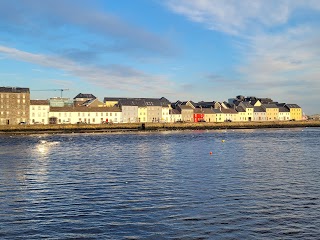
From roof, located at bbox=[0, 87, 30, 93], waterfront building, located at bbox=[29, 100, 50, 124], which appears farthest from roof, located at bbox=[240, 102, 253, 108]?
roof, located at bbox=[0, 87, 30, 93]

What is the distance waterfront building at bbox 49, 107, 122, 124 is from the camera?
137875 millimetres

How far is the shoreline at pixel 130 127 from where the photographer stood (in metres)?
110

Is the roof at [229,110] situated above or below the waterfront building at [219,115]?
above

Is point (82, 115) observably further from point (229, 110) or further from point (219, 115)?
point (229, 110)

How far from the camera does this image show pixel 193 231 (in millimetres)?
13992

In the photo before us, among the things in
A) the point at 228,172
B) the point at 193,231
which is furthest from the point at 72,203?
the point at 228,172

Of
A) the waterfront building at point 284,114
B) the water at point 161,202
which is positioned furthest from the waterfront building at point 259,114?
the water at point 161,202

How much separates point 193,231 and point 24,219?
688cm

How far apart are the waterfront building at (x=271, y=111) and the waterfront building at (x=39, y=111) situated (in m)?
107

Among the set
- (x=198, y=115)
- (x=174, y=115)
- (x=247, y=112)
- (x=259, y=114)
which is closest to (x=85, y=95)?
(x=174, y=115)

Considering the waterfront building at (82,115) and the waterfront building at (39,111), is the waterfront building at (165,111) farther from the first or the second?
the waterfront building at (39,111)

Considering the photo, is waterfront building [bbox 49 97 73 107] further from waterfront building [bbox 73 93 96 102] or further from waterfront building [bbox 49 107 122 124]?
waterfront building [bbox 73 93 96 102]

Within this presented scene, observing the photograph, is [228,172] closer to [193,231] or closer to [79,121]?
[193,231]

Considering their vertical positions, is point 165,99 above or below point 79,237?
above
